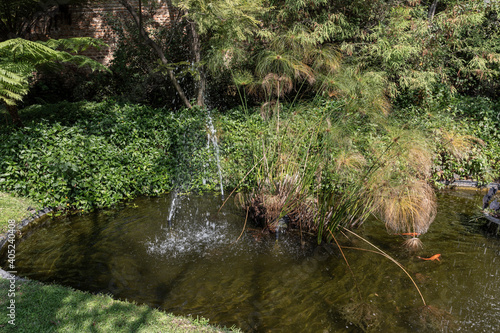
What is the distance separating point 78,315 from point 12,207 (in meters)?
2.30

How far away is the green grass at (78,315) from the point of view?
214 cm

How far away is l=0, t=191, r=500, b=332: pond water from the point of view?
2.71m

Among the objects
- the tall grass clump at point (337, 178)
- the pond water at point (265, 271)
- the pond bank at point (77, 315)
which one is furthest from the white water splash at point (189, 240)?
the pond bank at point (77, 315)

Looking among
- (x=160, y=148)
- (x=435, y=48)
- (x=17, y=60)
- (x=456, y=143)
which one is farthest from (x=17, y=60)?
(x=435, y=48)

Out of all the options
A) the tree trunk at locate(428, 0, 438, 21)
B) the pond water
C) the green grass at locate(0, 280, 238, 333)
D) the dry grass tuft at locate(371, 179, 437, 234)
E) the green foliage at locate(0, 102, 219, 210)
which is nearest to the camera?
the green grass at locate(0, 280, 238, 333)

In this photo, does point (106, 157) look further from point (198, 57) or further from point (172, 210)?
point (198, 57)

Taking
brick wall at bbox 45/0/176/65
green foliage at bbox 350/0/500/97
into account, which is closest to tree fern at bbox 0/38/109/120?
green foliage at bbox 350/0/500/97

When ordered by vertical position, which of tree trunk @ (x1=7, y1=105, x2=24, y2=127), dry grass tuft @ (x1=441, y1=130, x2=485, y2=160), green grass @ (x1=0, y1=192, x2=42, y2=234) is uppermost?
tree trunk @ (x1=7, y1=105, x2=24, y2=127)

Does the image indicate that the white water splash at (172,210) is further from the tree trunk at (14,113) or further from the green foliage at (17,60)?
the tree trunk at (14,113)

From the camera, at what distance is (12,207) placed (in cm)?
387

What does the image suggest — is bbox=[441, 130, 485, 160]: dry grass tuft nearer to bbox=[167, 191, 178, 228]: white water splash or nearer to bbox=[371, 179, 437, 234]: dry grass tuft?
bbox=[371, 179, 437, 234]: dry grass tuft

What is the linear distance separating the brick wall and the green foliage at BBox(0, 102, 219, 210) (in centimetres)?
485

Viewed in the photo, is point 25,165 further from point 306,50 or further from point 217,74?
point 306,50

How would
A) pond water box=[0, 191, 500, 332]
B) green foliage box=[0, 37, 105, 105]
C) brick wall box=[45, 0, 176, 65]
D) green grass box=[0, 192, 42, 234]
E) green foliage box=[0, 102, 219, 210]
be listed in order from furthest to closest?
1. brick wall box=[45, 0, 176, 65]
2. green foliage box=[0, 102, 219, 210]
3. green foliage box=[0, 37, 105, 105]
4. green grass box=[0, 192, 42, 234]
5. pond water box=[0, 191, 500, 332]
